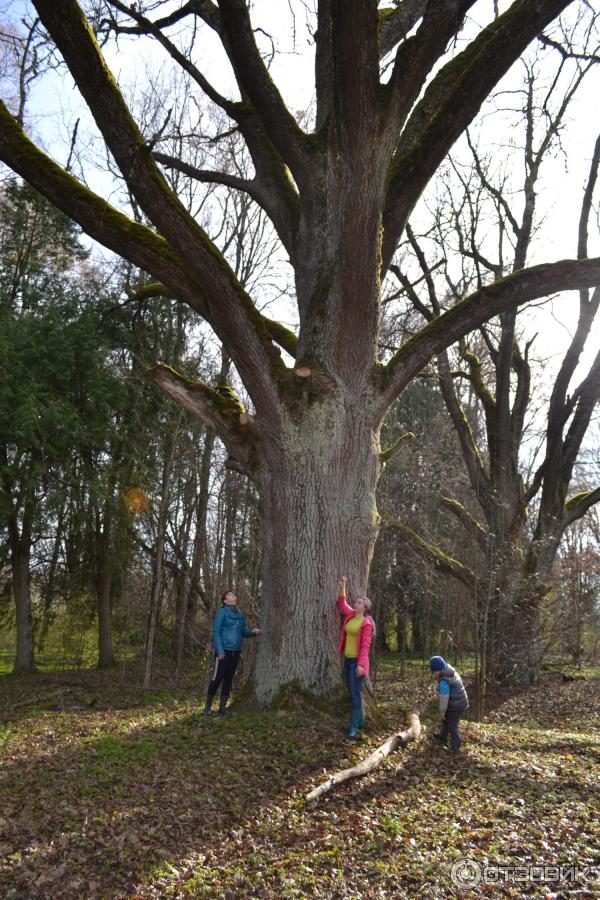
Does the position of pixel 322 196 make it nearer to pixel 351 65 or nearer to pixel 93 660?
pixel 351 65

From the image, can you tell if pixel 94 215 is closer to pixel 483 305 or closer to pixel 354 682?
pixel 483 305

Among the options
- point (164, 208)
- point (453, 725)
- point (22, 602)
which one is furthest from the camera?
point (22, 602)

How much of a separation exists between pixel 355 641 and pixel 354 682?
415 millimetres

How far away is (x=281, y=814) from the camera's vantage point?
461cm

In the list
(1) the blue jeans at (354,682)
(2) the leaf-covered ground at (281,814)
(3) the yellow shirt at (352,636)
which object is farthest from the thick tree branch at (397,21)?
(2) the leaf-covered ground at (281,814)

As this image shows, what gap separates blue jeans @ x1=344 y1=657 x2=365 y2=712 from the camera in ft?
21.2

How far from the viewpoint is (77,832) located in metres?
4.29

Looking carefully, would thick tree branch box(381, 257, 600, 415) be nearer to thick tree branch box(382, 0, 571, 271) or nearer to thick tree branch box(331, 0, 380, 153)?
thick tree branch box(382, 0, 571, 271)

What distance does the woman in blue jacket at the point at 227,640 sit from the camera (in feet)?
25.0

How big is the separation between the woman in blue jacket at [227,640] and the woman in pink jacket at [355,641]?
1.32 m

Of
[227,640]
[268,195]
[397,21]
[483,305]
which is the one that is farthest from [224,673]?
[397,21]

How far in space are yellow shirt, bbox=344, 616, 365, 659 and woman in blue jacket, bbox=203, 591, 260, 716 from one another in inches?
52.6

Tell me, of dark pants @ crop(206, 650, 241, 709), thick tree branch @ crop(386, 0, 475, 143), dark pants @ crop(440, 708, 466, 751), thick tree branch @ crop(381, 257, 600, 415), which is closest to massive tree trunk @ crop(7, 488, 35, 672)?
dark pants @ crop(206, 650, 241, 709)

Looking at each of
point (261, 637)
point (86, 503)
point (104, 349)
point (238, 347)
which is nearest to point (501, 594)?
point (261, 637)
